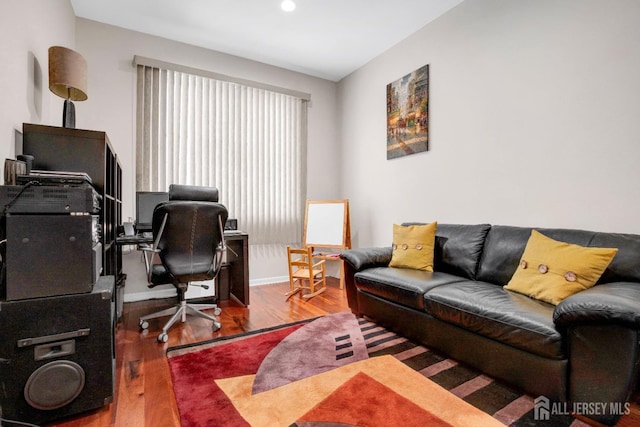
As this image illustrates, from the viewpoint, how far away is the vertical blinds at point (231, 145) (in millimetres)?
3475

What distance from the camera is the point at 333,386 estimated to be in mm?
1675

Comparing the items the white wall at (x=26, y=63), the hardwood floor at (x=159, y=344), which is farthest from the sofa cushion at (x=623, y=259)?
the white wall at (x=26, y=63)

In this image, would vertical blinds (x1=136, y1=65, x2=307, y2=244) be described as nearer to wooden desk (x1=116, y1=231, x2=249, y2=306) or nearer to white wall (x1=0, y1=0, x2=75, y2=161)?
wooden desk (x1=116, y1=231, x2=249, y2=306)

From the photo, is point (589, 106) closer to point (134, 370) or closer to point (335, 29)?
point (335, 29)

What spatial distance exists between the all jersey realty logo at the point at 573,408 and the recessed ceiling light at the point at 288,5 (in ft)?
11.7

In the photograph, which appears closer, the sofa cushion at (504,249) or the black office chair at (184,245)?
the sofa cushion at (504,249)

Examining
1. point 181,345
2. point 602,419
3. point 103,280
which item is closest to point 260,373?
point 181,345

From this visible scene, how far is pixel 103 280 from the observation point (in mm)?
1706

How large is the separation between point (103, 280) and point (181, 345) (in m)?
0.80

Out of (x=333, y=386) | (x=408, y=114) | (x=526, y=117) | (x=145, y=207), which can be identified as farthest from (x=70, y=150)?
(x=526, y=117)

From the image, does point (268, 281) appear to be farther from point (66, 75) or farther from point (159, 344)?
point (66, 75)

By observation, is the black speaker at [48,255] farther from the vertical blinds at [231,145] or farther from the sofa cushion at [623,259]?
the sofa cushion at [623,259]

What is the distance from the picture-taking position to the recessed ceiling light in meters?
2.94

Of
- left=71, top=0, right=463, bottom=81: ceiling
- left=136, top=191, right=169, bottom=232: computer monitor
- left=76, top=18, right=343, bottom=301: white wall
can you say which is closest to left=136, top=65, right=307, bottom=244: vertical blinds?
left=76, top=18, right=343, bottom=301: white wall
